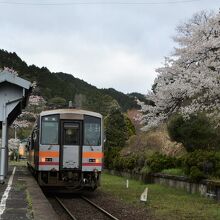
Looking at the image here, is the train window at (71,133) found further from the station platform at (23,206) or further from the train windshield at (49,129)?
the station platform at (23,206)

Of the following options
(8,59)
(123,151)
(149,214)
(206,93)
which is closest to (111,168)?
(123,151)

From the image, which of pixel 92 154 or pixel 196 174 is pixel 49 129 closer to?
pixel 92 154

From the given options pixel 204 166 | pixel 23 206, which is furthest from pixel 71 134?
pixel 23 206

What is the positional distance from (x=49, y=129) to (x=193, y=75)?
5.26m

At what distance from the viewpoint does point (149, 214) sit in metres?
12.5

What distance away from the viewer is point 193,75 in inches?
607

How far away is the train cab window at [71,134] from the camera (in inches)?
656

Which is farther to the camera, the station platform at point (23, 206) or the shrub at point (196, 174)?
the shrub at point (196, 174)

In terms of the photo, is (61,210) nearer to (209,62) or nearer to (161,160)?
(209,62)

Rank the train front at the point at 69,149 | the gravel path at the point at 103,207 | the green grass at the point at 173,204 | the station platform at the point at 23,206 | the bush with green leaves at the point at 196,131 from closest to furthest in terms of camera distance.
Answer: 1. the station platform at the point at 23,206
2. the green grass at the point at 173,204
3. the gravel path at the point at 103,207
4. the train front at the point at 69,149
5. the bush with green leaves at the point at 196,131

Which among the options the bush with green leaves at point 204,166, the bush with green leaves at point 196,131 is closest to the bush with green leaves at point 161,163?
the bush with green leaves at point 196,131

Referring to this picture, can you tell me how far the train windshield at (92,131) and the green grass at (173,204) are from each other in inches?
85.8

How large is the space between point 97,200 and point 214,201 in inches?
159

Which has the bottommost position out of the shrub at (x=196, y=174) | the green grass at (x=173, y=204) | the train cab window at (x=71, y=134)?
the green grass at (x=173, y=204)
